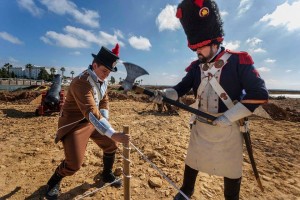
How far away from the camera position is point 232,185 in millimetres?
2451

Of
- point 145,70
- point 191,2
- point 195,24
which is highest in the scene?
point 191,2

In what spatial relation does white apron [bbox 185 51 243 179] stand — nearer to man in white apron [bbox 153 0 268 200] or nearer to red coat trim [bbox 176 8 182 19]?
man in white apron [bbox 153 0 268 200]

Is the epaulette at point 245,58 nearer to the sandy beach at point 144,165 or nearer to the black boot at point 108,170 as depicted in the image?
the sandy beach at point 144,165

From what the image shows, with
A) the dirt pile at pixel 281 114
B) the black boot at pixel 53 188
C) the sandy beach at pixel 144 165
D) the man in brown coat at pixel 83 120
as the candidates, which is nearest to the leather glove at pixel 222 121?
the man in brown coat at pixel 83 120

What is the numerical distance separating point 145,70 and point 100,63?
1.08 metres

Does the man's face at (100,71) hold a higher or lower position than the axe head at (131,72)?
higher

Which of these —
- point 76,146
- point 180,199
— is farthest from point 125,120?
point 180,199

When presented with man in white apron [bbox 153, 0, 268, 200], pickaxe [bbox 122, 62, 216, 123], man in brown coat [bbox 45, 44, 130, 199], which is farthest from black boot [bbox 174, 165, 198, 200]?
man in brown coat [bbox 45, 44, 130, 199]

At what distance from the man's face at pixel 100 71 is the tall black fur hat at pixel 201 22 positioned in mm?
1471

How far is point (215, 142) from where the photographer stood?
2.51 m

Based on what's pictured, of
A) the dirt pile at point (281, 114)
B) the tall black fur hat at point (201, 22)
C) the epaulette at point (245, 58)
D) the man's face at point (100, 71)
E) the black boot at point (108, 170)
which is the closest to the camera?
the epaulette at point (245, 58)

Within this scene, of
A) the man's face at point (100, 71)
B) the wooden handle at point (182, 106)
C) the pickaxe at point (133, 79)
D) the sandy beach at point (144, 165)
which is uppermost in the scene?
the man's face at point (100, 71)

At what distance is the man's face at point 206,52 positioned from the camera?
2502 millimetres

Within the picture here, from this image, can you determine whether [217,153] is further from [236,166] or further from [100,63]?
[100,63]
